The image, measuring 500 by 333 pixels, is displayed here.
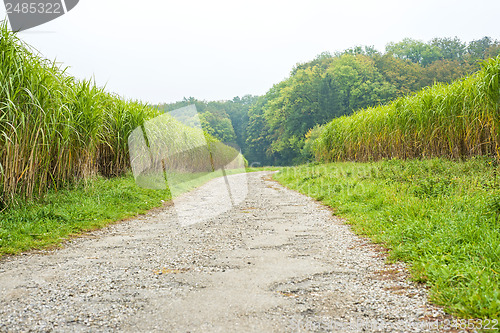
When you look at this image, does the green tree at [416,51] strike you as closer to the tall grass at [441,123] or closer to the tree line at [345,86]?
the tree line at [345,86]

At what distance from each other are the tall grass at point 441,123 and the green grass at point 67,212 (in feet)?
21.6

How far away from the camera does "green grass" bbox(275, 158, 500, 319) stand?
207 centimetres

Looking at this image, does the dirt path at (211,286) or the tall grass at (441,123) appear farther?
the tall grass at (441,123)

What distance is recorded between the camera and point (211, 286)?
2.43m

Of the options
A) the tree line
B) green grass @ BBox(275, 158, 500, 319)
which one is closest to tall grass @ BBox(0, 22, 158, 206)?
green grass @ BBox(275, 158, 500, 319)

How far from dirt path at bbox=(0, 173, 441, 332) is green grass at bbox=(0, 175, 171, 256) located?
0.32 metres

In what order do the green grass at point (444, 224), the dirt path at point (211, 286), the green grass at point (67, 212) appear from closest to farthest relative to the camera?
the dirt path at point (211, 286) → the green grass at point (444, 224) → the green grass at point (67, 212)

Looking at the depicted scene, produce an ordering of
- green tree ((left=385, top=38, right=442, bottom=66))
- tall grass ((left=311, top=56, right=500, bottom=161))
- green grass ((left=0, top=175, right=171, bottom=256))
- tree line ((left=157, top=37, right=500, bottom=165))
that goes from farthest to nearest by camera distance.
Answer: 1. green tree ((left=385, top=38, right=442, bottom=66))
2. tree line ((left=157, top=37, right=500, bottom=165))
3. tall grass ((left=311, top=56, right=500, bottom=161))
4. green grass ((left=0, top=175, right=171, bottom=256))

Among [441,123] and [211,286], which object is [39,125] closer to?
[211,286]

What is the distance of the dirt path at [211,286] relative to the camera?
1.88m

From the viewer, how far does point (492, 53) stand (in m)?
40.9

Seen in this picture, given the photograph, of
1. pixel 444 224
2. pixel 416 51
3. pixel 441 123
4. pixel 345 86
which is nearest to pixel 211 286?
pixel 444 224

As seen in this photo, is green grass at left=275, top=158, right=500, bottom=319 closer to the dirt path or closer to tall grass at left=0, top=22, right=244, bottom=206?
the dirt path

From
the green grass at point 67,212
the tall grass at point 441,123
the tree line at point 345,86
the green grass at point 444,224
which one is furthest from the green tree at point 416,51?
the green grass at point 67,212
